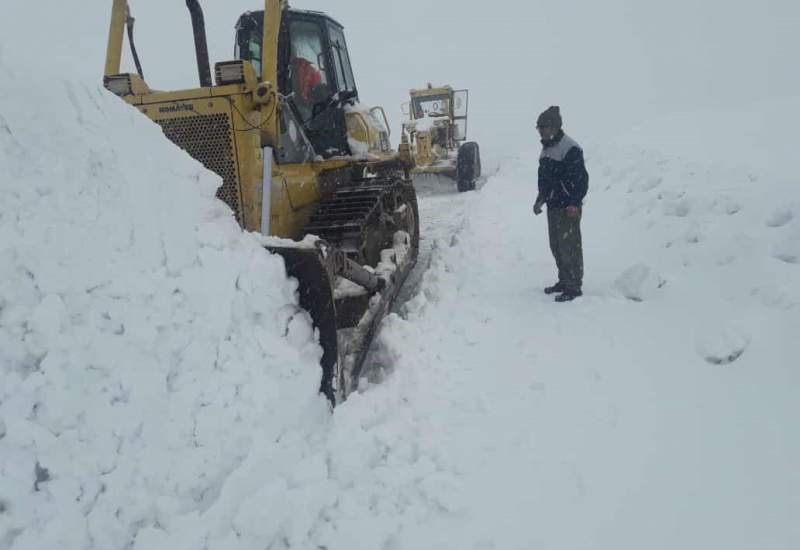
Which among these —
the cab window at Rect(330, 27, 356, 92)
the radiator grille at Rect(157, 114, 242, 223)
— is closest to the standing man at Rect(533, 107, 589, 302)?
the radiator grille at Rect(157, 114, 242, 223)

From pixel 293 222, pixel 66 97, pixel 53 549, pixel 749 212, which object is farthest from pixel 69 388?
pixel 749 212

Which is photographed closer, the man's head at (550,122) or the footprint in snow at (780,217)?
the footprint in snow at (780,217)

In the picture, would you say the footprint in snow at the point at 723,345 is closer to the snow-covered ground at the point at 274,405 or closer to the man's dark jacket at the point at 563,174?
the snow-covered ground at the point at 274,405

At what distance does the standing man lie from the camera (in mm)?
4871

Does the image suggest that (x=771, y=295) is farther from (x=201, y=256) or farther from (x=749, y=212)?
(x=201, y=256)

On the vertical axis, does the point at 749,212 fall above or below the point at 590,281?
above

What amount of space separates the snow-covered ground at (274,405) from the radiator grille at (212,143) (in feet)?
2.93

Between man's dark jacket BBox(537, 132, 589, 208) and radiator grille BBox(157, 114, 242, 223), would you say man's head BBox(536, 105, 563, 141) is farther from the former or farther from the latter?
radiator grille BBox(157, 114, 242, 223)

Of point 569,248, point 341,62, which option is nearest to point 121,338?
point 569,248

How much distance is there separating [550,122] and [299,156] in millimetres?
2319

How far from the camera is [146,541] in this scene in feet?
6.29

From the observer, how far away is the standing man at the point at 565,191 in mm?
4871

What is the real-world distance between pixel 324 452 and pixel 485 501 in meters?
0.77

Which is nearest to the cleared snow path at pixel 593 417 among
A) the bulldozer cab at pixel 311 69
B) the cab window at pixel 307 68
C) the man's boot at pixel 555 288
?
the man's boot at pixel 555 288
